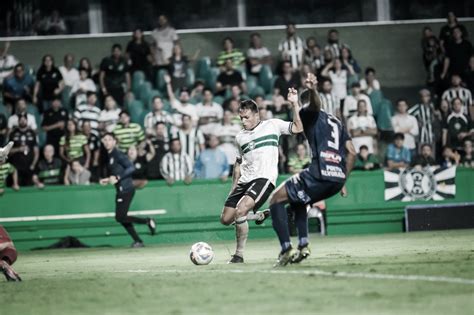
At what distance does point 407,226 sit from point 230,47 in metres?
6.61

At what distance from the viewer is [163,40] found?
25.7 meters

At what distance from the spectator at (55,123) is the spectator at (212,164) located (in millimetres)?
3464

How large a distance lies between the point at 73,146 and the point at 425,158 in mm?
8220

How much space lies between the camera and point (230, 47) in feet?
83.5

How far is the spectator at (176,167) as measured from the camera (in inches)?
894

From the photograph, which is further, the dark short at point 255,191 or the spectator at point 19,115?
the spectator at point 19,115

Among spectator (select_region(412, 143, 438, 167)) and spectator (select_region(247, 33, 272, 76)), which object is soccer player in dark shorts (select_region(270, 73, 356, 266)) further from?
spectator (select_region(247, 33, 272, 76))

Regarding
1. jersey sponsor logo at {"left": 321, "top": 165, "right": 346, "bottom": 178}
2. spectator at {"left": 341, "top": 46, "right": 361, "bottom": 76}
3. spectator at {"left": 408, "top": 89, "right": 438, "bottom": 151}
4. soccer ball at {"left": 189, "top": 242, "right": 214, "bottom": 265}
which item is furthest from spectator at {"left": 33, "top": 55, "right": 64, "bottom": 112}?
jersey sponsor logo at {"left": 321, "top": 165, "right": 346, "bottom": 178}

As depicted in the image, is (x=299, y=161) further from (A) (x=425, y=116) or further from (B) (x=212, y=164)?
(A) (x=425, y=116)

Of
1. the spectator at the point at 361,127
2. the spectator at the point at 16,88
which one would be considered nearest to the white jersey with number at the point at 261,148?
the spectator at the point at 361,127

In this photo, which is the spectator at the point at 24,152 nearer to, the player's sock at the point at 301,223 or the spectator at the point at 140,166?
the spectator at the point at 140,166

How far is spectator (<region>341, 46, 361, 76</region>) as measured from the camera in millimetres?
24875

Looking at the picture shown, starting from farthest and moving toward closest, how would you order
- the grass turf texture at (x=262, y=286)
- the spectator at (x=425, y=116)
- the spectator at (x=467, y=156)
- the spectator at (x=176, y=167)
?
the spectator at (x=425, y=116)
the spectator at (x=467, y=156)
the spectator at (x=176, y=167)
the grass turf texture at (x=262, y=286)

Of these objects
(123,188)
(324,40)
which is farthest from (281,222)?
(324,40)
